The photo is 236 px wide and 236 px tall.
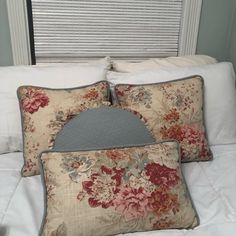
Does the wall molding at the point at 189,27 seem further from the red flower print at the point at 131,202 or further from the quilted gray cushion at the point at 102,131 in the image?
the red flower print at the point at 131,202

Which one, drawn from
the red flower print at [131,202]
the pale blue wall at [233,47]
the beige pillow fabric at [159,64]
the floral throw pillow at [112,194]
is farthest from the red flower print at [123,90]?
the pale blue wall at [233,47]

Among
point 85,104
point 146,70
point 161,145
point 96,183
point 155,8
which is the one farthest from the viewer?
point 155,8

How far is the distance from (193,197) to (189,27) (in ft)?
3.54

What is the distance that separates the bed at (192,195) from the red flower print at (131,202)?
0.08m

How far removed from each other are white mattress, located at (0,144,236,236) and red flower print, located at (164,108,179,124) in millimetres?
213

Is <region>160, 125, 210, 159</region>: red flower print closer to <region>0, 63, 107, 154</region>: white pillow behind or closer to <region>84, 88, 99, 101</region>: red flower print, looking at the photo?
<region>84, 88, 99, 101</region>: red flower print

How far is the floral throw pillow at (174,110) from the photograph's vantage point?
120cm

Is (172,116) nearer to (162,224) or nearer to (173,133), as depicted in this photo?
(173,133)

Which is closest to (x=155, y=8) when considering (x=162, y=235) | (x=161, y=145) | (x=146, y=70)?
(x=146, y=70)

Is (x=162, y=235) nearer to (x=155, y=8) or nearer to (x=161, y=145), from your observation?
(x=161, y=145)

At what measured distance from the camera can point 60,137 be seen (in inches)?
42.6

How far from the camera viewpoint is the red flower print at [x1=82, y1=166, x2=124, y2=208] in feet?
A: 2.88

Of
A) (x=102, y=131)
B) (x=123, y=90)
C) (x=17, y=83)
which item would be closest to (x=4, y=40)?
(x=17, y=83)

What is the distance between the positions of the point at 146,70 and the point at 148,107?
268 mm
